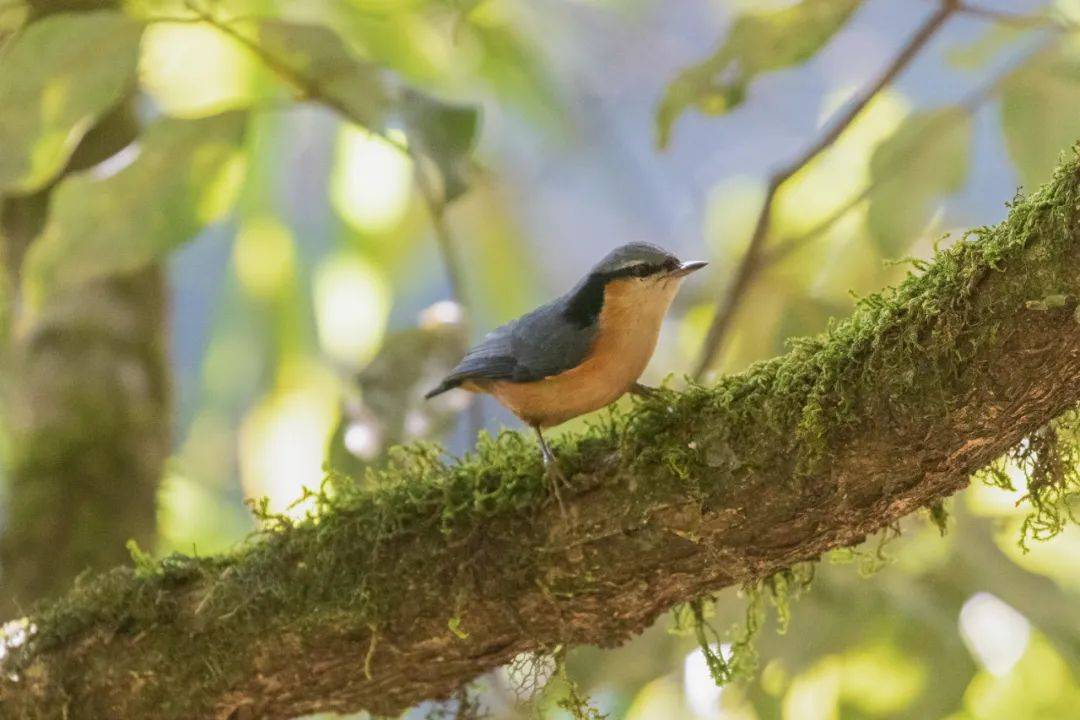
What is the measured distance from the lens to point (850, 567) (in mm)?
2896

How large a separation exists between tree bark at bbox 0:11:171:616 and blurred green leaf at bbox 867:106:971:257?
2275mm

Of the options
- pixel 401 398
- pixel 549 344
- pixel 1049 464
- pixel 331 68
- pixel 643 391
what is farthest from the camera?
pixel 401 398

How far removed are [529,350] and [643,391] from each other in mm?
317

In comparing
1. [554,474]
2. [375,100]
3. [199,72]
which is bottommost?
[554,474]

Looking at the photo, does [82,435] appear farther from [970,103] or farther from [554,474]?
[970,103]

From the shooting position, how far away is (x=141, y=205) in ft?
8.77

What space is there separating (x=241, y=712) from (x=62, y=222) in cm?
125

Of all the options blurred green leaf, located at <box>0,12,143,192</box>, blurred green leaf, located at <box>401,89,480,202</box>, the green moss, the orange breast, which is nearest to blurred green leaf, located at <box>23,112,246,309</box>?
blurred green leaf, located at <box>0,12,143,192</box>

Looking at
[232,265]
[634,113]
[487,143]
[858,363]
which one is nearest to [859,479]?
[858,363]

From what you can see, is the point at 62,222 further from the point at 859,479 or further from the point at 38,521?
the point at 859,479

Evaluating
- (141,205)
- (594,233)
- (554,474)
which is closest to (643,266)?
(554,474)

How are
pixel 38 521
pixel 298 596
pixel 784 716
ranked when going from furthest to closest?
pixel 38 521
pixel 784 716
pixel 298 596

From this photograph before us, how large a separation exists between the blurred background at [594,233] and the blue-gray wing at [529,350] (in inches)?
13.9

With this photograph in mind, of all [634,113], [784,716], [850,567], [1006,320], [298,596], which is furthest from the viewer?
[634,113]
